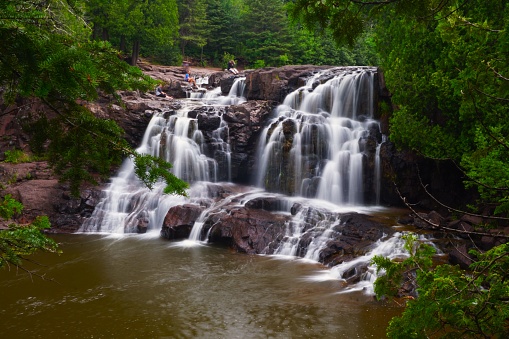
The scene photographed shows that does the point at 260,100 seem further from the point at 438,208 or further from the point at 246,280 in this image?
the point at 246,280

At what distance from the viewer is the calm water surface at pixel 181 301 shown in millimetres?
8156

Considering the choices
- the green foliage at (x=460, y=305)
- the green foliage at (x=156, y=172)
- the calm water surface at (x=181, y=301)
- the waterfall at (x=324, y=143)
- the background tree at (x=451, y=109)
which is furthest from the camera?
the waterfall at (x=324, y=143)

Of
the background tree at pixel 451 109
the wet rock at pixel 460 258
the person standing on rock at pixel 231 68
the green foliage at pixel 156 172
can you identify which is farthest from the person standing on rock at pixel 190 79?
the green foliage at pixel 156 172

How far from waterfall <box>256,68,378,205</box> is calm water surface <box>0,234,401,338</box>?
254 inches

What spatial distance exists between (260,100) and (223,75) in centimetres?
803

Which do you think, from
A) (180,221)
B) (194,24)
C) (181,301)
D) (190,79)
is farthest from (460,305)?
(194,24)

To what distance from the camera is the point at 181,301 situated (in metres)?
9.59

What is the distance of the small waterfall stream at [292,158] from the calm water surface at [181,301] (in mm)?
3091

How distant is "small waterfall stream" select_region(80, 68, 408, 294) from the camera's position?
56.2 ft

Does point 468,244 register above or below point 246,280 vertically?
above

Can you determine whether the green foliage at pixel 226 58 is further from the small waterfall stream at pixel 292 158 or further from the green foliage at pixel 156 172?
the green foliage at pixel 156 172

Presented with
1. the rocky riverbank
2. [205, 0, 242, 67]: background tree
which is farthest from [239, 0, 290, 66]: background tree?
the rocky riverbank

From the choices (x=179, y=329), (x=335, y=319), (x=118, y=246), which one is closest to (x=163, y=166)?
(x=179, y=329)

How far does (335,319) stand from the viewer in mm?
8508
